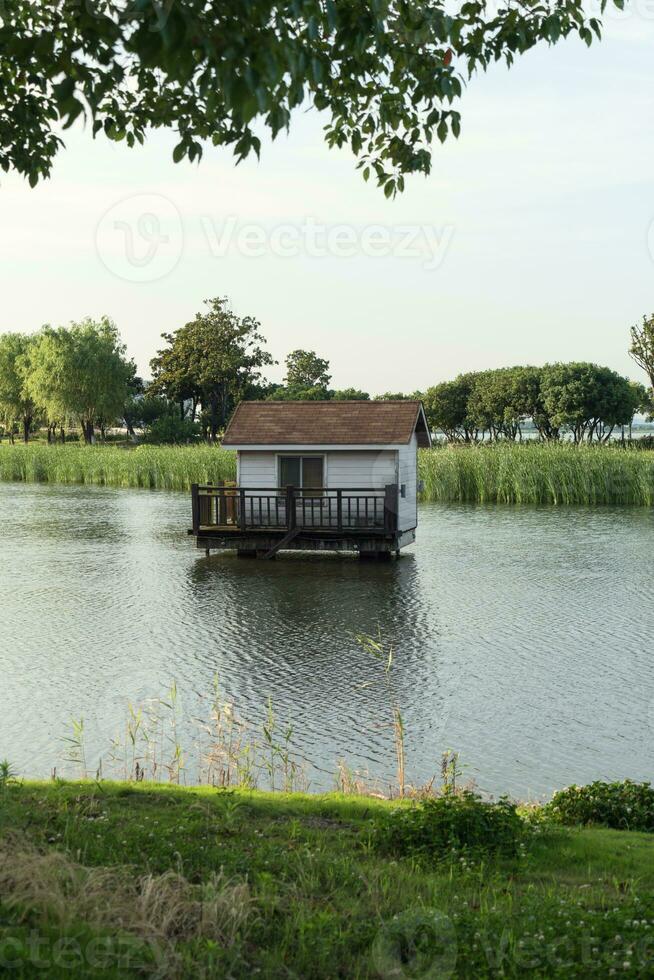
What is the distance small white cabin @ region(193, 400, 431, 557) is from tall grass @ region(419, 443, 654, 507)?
15.5 metres

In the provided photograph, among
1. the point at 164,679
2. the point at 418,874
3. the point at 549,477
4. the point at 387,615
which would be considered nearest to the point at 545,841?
the point at 418,874

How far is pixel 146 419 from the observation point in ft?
347

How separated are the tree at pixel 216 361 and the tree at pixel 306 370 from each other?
31.5 feet

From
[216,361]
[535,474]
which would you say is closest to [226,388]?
[216,361]

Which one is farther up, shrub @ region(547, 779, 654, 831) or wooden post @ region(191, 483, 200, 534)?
wooden post @ region(191, 483, 200, 534)

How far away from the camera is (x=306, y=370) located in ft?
316

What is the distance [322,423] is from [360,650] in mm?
12520

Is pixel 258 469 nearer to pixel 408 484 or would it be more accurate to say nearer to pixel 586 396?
pixel 408 484

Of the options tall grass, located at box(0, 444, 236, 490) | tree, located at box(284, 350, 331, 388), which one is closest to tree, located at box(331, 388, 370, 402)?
tree, located at box(284, 350, 331, 388)

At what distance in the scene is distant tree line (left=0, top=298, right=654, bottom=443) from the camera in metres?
77.6

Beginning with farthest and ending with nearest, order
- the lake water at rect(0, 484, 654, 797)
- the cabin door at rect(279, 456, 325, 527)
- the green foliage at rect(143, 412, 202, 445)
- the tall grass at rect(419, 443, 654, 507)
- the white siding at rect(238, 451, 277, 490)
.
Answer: the green foliage at rect(143, 412, 202, 445) < the tall grass at rect(419, 443, 654, 507) < the white siding at rect(238, 451, 277, 490) < the cabin door at rect(279, 456, 325, 527) < the lake water at rect(0, 484, 654, 797)

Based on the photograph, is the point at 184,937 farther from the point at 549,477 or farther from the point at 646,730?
the point at 549,477

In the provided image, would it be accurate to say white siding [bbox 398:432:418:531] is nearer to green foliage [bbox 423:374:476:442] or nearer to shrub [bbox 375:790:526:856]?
shrub [bbox 375:790:526:856]

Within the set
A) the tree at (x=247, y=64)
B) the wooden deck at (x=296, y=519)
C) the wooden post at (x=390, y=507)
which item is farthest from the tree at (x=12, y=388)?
the tree at (x=247, y=64)
